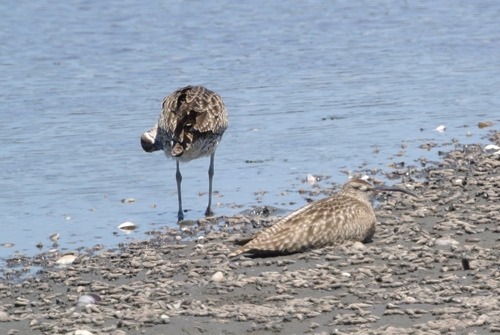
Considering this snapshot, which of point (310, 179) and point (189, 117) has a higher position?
point (189, 117)

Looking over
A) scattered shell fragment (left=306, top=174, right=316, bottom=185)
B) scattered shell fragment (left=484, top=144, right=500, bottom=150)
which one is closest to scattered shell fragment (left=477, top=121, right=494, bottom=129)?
scattered shell fragment (left=484, top=144, right=500, bottom=150)

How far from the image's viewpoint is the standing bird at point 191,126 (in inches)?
441

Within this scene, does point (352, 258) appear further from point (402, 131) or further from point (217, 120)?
point (402, 131)

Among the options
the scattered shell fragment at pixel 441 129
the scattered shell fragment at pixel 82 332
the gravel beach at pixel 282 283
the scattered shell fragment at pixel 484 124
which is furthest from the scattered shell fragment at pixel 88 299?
the scattered shell fragment at pixel 484 124

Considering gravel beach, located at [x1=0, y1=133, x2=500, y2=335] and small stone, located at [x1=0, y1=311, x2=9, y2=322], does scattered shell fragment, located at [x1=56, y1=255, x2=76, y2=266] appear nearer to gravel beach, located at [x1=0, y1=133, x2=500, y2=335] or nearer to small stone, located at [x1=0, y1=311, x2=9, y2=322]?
gravel beach, located at [x1=0, y1=133, x2=500, y2=335]

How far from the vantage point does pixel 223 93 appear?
668 inches

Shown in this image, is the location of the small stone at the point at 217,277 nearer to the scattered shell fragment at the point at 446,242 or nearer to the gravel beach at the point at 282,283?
the gravel beach at the point at 282,283

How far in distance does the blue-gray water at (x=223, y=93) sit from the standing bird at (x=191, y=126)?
538mm

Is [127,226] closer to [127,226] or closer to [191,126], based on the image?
[127,226]

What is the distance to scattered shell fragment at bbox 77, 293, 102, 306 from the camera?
777cm

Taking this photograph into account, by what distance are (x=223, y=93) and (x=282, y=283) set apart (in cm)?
931

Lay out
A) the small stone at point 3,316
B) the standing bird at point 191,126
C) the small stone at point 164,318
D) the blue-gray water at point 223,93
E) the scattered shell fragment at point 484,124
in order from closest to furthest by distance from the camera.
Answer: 1. the small stone at point 164,318
2. the small stone at point 3,316
3. the standing bird at point 191,126
4. the blue-gray water at point 223,93
5. the scattered shell fragment at point 484,124

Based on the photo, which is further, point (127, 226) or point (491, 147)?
point (491, 147)

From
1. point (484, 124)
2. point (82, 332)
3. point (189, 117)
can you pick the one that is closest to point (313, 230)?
point (82, 332)
